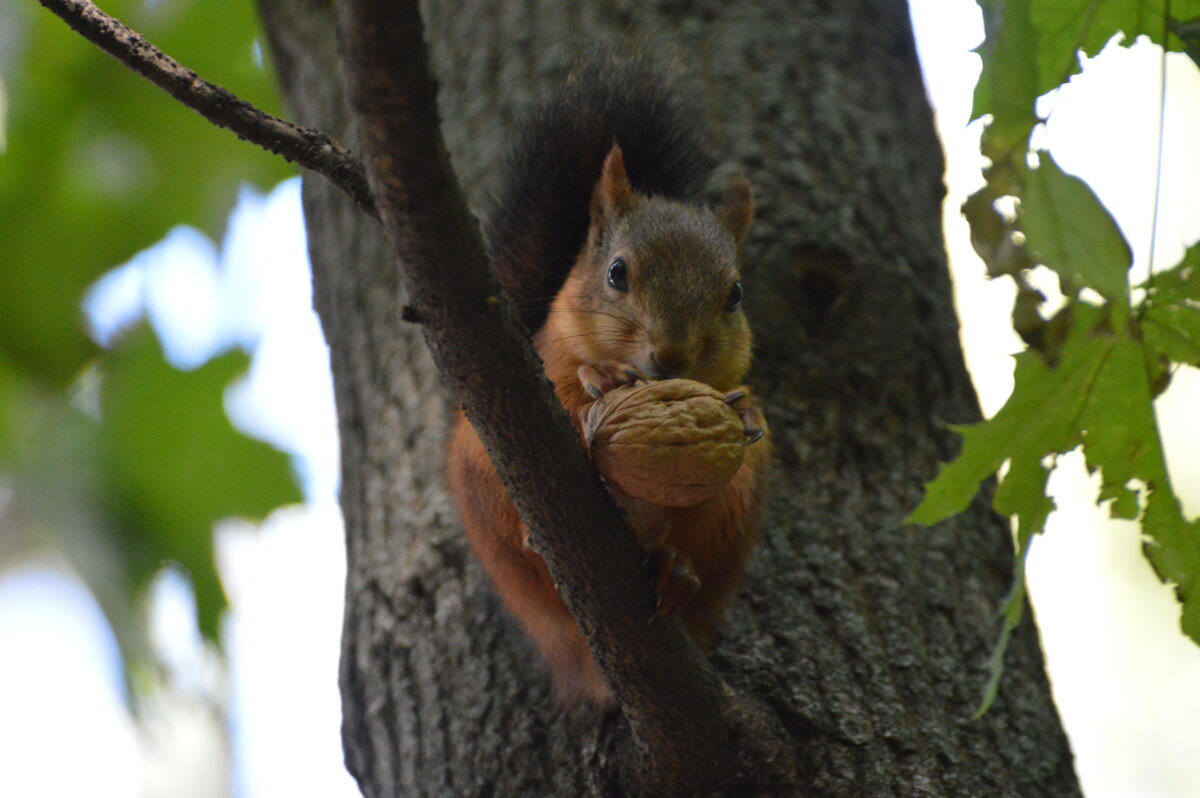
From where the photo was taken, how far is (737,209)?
1.70 meters

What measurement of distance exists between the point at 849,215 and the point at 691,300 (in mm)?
344

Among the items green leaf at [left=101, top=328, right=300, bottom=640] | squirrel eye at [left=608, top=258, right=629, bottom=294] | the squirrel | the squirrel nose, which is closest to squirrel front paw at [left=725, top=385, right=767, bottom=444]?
the squirrel

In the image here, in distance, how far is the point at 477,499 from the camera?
1442 mm

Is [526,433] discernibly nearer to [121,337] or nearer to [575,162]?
[575,162]

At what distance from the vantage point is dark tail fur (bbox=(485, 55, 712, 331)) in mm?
1733

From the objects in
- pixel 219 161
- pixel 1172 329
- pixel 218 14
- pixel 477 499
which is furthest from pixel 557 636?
pixel 218 14

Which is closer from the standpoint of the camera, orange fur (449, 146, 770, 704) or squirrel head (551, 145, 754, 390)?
orange fur (449, 146, 770, 704)

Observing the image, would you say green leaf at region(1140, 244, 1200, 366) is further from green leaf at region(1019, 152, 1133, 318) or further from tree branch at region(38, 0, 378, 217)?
tree branch at region(38, 0, 378, 217)

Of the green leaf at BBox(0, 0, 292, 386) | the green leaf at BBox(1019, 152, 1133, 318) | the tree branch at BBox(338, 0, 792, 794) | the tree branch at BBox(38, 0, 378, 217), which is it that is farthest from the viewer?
the green leaf at BBox(0, 0, 292, 386)

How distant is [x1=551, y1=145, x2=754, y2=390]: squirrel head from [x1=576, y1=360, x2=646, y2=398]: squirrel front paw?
0.08 meters

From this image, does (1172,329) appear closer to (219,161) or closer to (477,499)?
(477,499)

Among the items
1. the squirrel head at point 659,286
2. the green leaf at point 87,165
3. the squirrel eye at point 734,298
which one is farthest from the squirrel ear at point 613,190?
the green leaf at point 87,165

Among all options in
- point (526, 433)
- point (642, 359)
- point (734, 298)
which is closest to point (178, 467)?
point (642, 359)

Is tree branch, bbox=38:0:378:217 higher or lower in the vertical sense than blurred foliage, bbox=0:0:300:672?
lower
